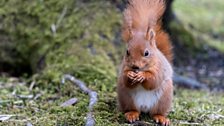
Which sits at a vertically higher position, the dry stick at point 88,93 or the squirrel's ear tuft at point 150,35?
the squirrel's ear tuft at point 150,35

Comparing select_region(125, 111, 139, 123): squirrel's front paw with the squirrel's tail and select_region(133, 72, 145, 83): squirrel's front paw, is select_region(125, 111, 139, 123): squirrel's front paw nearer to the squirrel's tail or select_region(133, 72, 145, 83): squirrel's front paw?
select_region(133, 72, 145, 83): squirrel's front paw

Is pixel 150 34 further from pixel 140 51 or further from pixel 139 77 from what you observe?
pixel 139 77

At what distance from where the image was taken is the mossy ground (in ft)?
10.6

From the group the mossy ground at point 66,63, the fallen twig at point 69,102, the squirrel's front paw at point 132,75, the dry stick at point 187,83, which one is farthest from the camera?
the dry stick at point 187,83

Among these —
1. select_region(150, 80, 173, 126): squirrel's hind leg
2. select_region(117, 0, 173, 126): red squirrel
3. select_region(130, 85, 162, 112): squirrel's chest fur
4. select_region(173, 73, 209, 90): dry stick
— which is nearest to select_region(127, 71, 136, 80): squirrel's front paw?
select_region(117, 0, 173, 126): red squirrel

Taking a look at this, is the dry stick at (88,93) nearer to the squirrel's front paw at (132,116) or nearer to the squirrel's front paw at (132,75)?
the squirrel's front paw at (132,116)

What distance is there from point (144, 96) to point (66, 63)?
1.56 metres

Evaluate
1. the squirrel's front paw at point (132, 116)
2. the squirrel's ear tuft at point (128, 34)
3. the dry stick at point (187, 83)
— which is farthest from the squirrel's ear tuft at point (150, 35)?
the dry stick at point (187, 83)

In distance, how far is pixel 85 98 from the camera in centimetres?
357

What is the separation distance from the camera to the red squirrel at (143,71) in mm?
2773

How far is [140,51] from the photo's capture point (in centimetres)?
277

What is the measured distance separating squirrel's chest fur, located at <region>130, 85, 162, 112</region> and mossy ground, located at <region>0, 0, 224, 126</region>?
0.14 m

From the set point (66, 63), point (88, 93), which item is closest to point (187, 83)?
point (66, 63)

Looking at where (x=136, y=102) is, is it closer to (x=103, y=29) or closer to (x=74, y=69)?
(x=74, y=69)
